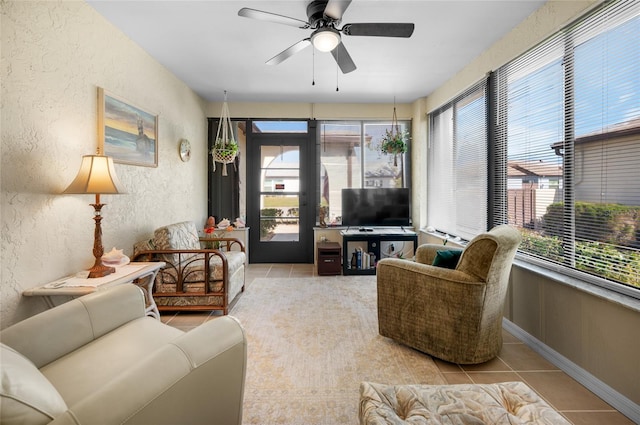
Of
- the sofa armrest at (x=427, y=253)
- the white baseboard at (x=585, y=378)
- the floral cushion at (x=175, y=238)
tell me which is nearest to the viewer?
the white baseboard at (x=585, y=378)

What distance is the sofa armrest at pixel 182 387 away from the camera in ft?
2.85

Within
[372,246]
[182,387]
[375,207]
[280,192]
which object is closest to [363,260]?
[372,246]

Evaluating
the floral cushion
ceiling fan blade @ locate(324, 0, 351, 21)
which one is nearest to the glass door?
the floral cushion

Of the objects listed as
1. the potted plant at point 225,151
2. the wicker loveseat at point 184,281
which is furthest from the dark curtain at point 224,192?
the wicker loveseat at point 184,281

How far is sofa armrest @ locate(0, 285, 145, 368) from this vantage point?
1371 mm

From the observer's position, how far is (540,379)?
6.85 feet

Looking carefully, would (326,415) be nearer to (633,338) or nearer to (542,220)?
(633,338)

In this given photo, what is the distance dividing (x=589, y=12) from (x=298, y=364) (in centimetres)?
320

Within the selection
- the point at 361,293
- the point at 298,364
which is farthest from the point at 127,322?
the point at 361,293

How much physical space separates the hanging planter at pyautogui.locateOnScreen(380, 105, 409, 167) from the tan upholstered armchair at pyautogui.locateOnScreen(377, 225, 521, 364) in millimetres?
2959

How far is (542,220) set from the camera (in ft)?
8.55

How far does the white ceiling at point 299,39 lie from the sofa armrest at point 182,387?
2.53 metres

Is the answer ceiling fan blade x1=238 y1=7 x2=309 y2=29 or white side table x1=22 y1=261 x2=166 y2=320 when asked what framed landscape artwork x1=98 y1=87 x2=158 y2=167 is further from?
ceiling fan blade x1=238 y1=7 x2=309 y2=29

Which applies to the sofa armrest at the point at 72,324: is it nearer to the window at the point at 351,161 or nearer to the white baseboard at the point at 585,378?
the white baseboard at the point at 585,378
